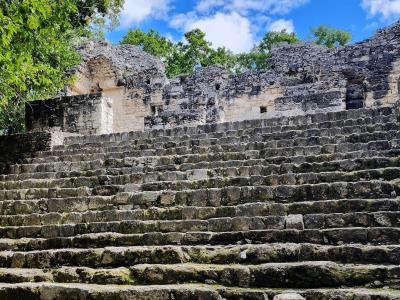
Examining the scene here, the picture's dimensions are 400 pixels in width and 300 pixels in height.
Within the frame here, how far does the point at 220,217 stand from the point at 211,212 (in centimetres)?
15

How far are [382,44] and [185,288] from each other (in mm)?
13941

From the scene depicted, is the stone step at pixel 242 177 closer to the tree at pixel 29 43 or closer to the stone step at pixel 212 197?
the stone step at pixel 212 197

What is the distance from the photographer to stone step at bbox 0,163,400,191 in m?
5.41

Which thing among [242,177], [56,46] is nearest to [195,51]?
[56,46]

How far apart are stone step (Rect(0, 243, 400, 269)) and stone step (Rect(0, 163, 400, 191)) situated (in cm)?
154

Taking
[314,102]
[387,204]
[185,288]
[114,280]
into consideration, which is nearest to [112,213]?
[114,280]

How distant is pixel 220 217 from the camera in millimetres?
5055

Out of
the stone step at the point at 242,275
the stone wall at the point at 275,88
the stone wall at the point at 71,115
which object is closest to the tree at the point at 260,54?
the stone wall at the point at 275,88

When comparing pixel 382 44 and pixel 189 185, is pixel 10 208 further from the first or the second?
pixel 382 44

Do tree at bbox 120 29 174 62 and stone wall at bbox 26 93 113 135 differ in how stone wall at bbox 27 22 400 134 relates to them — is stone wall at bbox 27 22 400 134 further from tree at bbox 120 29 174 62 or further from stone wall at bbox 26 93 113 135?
tree at bbox 120 29 174 62

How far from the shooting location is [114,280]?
4.27 metres

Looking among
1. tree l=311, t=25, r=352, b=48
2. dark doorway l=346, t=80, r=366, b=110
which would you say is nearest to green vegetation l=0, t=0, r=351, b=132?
tree l=311, t=25, r=352, b=48

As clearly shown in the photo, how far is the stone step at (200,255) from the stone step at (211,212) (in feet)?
2.24

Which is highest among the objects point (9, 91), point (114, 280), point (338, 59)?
point (338, 59)
